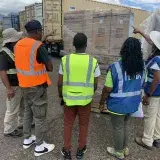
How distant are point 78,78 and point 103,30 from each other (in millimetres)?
2092

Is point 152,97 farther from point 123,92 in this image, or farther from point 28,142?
point 28,142

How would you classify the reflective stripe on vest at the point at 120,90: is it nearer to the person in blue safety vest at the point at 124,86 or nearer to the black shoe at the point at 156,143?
the person in blue safety vest at the point at 124,86

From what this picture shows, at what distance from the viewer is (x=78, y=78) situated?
9.75 feet

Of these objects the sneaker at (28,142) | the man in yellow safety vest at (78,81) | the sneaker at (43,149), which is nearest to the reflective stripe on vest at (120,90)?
the man in yellow safety vest at (78,81)

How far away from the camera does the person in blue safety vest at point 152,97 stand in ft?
11.0

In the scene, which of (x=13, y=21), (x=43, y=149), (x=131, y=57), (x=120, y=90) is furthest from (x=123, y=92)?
(x=13, y=21)

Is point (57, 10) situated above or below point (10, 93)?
above

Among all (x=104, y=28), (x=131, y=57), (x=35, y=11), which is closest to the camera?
(x=131, y=57)

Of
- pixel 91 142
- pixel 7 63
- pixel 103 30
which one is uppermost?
pixel 103 30

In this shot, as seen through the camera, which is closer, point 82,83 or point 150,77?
point 82,83

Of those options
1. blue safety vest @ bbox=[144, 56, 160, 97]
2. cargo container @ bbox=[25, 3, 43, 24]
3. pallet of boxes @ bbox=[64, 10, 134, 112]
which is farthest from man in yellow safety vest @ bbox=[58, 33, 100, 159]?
cargo container @ bbox=[25, 3, 43, 24]

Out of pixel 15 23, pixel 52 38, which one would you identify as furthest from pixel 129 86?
pixel 15 23

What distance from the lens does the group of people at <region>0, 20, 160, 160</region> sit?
2.98 meters

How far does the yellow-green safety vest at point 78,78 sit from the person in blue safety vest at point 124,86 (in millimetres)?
260
